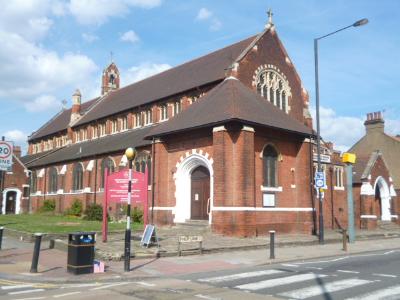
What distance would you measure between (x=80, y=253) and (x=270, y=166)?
1471 cm

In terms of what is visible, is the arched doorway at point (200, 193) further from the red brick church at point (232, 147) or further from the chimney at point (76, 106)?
the chimney at point (76, 106)

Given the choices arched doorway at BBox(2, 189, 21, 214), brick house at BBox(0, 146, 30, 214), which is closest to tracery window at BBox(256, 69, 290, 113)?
brick house at BBox(0, 146, 30, 214)

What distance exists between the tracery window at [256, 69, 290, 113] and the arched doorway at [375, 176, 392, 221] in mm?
14204

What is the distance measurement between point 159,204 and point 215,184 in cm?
510

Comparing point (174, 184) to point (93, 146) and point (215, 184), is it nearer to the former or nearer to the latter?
point (215, 184)

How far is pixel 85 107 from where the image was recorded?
55938 mm

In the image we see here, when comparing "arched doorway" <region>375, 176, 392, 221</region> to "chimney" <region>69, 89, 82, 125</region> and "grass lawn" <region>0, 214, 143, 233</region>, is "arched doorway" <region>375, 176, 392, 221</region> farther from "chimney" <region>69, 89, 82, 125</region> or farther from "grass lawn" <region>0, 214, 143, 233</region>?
"chimney" <region>69, 89, 82, 125</region>

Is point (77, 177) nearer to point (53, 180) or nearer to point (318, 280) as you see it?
point (53, 180)

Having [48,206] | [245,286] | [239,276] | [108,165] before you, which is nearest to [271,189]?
[239,276]

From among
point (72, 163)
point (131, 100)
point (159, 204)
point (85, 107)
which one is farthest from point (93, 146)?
point (159, 204)

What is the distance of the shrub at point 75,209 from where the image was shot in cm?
3871

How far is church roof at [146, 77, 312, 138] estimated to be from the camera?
75.7 feet

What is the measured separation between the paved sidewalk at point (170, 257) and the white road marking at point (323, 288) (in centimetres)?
406

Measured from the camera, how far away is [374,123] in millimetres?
49625
